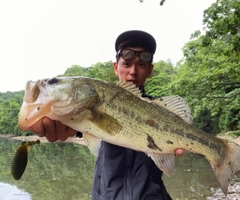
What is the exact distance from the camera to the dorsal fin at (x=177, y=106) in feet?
10.00

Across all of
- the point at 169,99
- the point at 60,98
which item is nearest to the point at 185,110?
the point at 169,99

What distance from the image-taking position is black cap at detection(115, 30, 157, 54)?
12.8 feet

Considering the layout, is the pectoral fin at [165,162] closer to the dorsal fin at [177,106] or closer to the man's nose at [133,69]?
the dorsal fin at [177,106]

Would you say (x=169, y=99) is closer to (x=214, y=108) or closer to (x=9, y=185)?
(x=214, y=108)

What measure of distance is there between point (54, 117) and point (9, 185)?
59.2 feet

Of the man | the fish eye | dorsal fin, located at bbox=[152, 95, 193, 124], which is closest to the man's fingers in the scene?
the man

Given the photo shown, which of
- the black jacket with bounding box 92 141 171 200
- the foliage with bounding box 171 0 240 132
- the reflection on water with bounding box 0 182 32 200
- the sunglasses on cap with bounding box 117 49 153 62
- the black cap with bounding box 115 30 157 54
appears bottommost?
the reflection on water with bounding box 0 182 32 200

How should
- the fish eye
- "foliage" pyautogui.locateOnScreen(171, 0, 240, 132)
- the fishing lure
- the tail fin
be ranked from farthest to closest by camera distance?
Answer: "foliage" pyautogui.locateOnScreen(171, 0, 240, 132) → the tail fin → the fishing lure → the fish eye

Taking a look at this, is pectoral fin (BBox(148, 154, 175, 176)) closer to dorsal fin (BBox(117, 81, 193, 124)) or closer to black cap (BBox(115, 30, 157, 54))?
dorsal fin (BBox(117, 81, 193, 124))

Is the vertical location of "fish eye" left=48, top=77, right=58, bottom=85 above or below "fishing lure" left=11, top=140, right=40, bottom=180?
above

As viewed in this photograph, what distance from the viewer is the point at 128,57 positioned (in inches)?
151

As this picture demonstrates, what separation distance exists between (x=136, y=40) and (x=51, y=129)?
1.86 meters

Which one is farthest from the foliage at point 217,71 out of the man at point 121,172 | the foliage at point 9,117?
the foliage at point 9,117

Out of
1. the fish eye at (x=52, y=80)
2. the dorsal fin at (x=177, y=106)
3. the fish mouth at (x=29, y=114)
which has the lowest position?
the fish mouth at (x=29, y=114)
